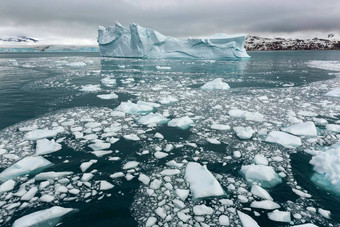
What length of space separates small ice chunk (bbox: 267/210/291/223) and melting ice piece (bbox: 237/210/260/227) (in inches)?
8.4

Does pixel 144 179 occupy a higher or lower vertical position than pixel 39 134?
lower

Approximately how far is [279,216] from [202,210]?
74 centimetres

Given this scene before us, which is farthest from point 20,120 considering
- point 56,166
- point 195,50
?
point 195,50

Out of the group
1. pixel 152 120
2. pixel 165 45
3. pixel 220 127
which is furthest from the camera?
pixel 165 45

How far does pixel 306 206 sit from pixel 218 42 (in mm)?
32891

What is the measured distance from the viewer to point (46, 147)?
3.38 meters

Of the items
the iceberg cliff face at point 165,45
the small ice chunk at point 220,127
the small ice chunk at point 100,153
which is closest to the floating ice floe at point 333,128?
the small ice chunk at point 220,127

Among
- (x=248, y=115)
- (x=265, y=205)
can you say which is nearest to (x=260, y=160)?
(x=265, y=205)

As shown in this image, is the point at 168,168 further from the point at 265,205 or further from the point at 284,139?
the point at 284,139

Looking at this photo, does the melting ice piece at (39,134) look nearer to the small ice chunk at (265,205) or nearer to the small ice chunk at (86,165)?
the small ice chunk at (86,165)

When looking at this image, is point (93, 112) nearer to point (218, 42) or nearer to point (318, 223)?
point (318, 223)

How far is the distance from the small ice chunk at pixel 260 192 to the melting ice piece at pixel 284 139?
144cm

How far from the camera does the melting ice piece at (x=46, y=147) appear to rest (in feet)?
10.8

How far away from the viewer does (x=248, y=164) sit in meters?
2.99
